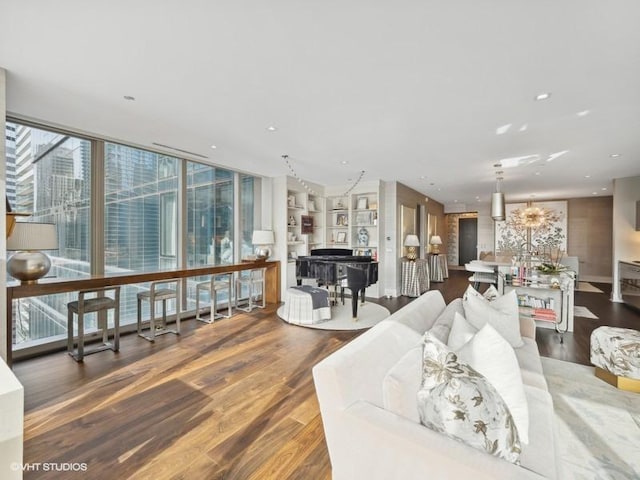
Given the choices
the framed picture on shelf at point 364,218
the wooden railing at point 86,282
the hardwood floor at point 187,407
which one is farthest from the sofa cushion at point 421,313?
the framed picture on shelf at point 364,218

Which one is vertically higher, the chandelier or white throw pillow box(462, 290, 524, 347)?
the chandelier

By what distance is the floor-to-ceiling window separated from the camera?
11.2ft

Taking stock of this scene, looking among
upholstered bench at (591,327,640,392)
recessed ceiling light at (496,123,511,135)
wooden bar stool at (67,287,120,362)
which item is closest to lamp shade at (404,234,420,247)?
recessed ceiling light at (496,123,511,135)

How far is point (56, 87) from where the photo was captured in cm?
256

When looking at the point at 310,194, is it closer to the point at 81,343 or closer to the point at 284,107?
the point at 284,107

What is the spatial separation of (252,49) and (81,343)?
11.4 ft

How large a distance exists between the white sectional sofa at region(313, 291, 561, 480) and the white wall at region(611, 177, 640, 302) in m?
7.00

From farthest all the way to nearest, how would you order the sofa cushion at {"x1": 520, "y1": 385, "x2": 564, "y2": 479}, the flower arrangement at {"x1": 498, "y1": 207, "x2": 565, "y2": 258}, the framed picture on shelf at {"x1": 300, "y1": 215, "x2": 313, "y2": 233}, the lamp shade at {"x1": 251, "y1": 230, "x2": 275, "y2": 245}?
the flower arrangement at {"x1": 498, "y1": 207, "x2": 565, "y2": 258} → the framed picture on shelf at {"x1": 300, "y1": 215, "x2": 313, "y2": 233} → the lamp shade at {"x1": 251, "y1": 230, "x2": 275, "y2": 245} → the sofa cushion at {"x1": 520, "y1": 385, "x2": 564, "y2": 479}

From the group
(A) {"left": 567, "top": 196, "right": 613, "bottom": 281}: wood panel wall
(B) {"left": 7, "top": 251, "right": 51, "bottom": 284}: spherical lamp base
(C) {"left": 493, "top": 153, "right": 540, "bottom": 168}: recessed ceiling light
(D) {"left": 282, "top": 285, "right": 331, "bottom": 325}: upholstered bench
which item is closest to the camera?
(B) {"left": 7, "top": 251, "right": 51, "bottom": 284}: spherical lamp base

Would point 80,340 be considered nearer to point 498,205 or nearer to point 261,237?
point 261,237

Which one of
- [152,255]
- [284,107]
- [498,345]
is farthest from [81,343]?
[498,345]

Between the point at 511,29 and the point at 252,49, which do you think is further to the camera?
the point at 252,49

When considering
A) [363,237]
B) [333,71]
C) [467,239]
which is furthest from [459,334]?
[467,239]

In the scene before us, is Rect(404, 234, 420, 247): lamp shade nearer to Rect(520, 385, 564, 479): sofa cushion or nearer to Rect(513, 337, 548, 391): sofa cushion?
Rect(513, 337, 548, 391): sofa cushion
